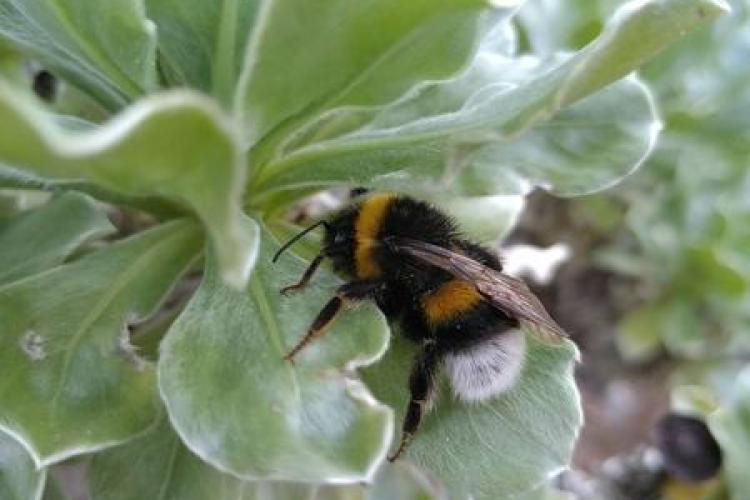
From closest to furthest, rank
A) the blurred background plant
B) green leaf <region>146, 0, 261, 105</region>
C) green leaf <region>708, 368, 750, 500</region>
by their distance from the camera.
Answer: green leaf <region>146, 0, 261, 105</region> → green leaf <region>708, 368, 750, 500</region> → the blurred background plant

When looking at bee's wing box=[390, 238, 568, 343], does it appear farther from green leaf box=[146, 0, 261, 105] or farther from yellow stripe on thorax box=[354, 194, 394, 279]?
green leaf box=[146, 0, 261, 105]

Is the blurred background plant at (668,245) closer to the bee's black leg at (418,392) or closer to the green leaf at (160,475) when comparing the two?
the bee's black leg at (418,392)

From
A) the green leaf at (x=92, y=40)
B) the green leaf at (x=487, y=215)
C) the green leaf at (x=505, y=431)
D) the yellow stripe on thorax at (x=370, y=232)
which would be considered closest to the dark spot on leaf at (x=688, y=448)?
the green leaf at (x=487, y=215)

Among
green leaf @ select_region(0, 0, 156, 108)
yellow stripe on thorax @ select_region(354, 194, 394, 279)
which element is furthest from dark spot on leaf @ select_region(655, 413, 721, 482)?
green leaf @ select_region(0, 0, 156, 108)

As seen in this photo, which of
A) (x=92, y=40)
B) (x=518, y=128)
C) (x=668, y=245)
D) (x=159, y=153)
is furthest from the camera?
(x=668, y=245)

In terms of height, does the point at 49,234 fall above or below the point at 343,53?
below

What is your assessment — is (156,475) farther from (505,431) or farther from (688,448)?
(688,448)

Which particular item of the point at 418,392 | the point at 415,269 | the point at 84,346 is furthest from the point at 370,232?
the point at 84,346
